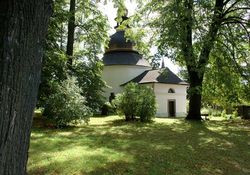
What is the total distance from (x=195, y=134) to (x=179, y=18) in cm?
724

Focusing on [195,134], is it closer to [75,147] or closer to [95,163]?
[75,147]

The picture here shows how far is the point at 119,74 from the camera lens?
40.5m

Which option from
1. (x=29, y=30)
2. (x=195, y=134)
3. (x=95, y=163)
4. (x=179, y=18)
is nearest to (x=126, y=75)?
(x=179, y=18)

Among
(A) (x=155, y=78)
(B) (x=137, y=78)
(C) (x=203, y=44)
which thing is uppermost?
(C) (x=203, y=44)

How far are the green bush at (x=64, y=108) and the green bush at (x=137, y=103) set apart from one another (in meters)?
4.60

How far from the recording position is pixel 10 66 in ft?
11.1

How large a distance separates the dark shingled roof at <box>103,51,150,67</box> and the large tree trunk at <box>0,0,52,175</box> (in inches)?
1434

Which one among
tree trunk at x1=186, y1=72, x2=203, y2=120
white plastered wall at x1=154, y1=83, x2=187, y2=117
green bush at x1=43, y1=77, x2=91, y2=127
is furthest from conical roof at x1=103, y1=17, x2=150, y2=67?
green bush at x1=43, y1=77, x2=91, y2=127

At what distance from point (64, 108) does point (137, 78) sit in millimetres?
23887

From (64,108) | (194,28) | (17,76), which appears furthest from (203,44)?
(17,76)

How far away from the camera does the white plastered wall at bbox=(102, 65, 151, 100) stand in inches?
1583

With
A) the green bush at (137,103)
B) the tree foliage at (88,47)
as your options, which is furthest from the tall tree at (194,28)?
the tree foliage at (88,47)

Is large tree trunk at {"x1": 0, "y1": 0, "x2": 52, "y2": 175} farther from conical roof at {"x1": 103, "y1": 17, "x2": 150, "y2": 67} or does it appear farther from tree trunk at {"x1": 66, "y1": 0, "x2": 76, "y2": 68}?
conical roof at {"x1": 103, "y1": 17, "x2": 150, "y2": 67}

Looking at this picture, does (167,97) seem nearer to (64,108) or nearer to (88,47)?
(88,47)
